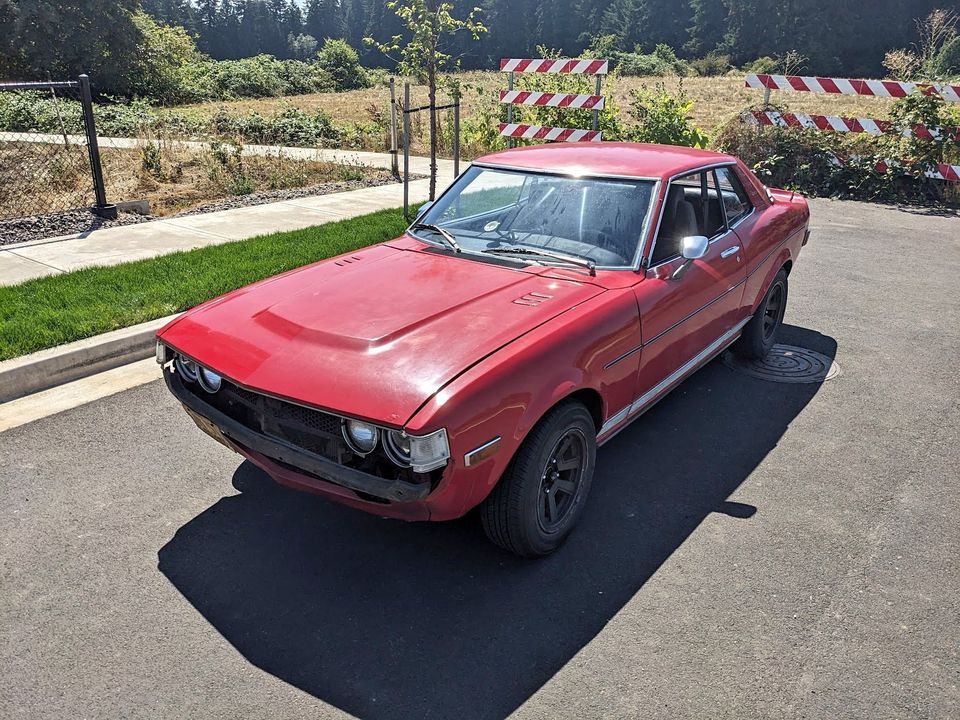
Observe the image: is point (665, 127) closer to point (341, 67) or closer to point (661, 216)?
point (661, 216)

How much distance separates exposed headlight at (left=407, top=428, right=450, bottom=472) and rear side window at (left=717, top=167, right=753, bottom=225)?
307cm

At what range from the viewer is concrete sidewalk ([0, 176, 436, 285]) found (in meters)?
7.53

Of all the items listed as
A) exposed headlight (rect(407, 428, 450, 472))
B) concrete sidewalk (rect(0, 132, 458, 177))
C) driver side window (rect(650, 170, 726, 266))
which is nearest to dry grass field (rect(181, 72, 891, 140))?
concrete sidewalk (rect(0, 132, 458, 177))

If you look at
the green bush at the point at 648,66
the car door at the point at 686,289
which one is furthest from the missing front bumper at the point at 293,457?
the green bush at the point at 648,66

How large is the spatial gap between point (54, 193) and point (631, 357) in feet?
30.6

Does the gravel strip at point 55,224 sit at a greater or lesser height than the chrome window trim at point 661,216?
lesser

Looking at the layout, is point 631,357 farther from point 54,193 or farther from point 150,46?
point 150,46

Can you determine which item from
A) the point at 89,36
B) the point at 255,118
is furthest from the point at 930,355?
the point at 89,36

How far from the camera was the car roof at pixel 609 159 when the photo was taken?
15.0 feet

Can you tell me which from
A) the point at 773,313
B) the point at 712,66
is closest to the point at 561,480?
the point at 773,313

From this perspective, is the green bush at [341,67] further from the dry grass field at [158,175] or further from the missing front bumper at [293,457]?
the missing front bumper at [293,457]

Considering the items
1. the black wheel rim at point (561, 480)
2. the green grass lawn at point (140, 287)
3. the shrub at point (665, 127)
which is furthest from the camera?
the shrub at point (665, 127)

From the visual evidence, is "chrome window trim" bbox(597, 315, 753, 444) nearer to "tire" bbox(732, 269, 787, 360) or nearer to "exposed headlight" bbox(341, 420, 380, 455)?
"tire" bbox(732, 269, 787, 360)

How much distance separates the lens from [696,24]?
3150 inches
